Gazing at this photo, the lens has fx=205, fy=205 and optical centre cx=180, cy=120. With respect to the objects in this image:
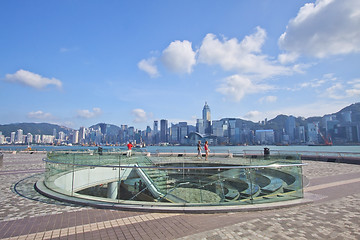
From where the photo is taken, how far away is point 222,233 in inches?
168

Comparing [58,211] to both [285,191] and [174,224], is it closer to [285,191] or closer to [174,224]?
[174,224]

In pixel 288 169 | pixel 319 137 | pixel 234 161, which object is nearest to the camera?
pixel 288 169

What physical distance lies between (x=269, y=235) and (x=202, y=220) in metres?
1.57

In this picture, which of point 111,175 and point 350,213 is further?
point 111,175

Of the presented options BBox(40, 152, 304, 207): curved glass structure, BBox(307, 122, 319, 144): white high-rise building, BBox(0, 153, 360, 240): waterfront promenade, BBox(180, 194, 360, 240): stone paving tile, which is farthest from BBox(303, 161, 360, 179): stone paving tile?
BBox(307, 122, 319, 144): white high-rise building

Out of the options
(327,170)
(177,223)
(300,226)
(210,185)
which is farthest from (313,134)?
(177,223)

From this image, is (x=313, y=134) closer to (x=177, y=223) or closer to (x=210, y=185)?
(x=210, y=185)

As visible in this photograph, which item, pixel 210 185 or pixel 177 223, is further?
pixel 210 185

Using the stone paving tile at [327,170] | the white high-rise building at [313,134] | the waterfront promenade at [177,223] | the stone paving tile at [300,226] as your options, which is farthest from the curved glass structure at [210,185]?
the white high-rise building at [313,134]

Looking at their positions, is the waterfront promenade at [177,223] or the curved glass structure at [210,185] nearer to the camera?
the waterfront promenade at [177,223]

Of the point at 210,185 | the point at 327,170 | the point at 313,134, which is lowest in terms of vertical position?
the point at 327,170

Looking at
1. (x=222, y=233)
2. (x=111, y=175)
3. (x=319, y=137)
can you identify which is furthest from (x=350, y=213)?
(x=319, y=137)

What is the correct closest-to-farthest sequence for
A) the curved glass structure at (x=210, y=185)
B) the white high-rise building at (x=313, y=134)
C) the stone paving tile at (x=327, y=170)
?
1. the curved glass structure at (x=210, y=185)
2. the stone paving tile at (x=327, y=170)
3. the white high-rise building at (x=313, y=134)

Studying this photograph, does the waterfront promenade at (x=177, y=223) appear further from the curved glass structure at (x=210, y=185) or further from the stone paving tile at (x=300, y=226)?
the curved glass structure at (x=210, y=185)
